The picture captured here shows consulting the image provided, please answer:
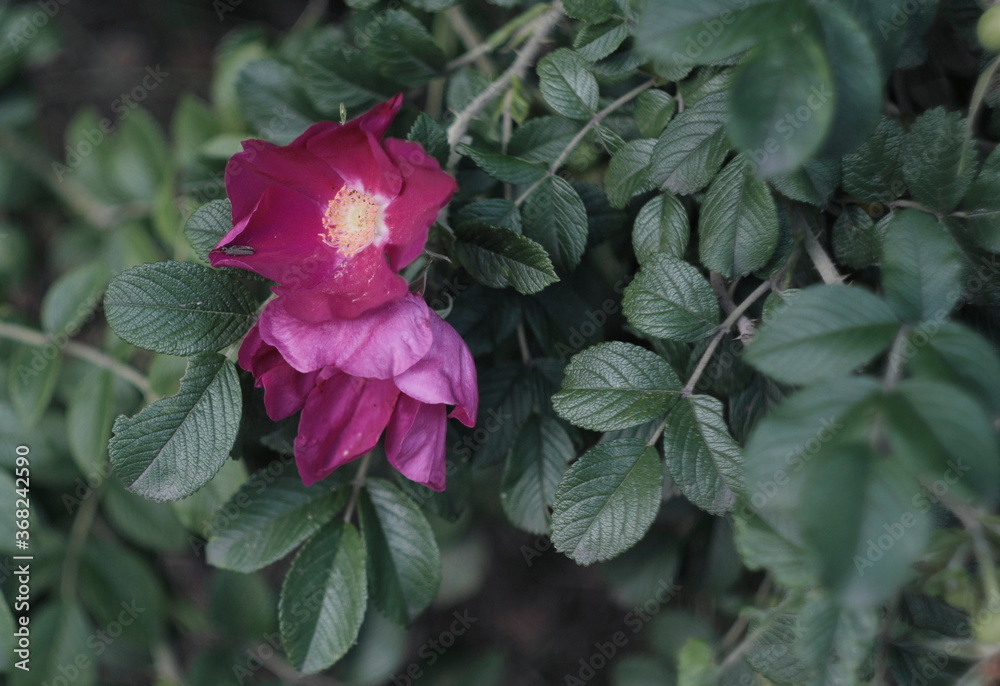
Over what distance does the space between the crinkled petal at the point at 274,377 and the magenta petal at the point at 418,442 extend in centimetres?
12

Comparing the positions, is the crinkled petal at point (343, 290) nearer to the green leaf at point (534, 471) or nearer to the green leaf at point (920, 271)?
the green leaf at point (534, 471)

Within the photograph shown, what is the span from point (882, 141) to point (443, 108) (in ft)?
2.57

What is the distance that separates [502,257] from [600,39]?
0.34 metres

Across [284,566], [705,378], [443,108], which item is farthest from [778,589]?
[284,566]

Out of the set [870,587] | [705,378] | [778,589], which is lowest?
[778,589]

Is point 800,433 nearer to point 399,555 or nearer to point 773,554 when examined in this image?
point 773,554

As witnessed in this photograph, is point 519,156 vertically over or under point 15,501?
over

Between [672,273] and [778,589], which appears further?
[778,589]

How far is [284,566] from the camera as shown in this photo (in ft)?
6.07

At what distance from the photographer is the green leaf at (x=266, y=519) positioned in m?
1.09

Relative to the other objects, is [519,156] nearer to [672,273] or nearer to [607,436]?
[672,273]

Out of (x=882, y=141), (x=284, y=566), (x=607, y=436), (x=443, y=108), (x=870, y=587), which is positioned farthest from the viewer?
(x=284, y=566)

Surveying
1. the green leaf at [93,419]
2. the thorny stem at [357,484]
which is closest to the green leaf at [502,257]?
the thorny stem at [357,484]

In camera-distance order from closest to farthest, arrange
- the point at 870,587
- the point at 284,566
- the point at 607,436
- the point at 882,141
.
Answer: the point at 870,587
the point at 882,141
the point at 607,436
the point at 284,566
